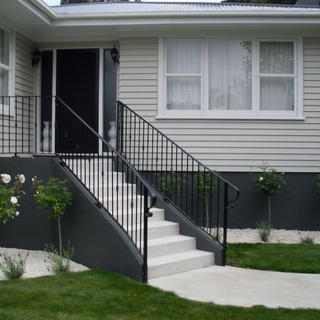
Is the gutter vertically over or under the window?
over

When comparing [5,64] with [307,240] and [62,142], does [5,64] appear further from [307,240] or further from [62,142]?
[307,240]

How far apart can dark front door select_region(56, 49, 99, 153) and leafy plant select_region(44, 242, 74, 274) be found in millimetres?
2970

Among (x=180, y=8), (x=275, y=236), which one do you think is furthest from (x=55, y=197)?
(x=180, y=8)

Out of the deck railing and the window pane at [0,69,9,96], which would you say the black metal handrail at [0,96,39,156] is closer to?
the deck railing

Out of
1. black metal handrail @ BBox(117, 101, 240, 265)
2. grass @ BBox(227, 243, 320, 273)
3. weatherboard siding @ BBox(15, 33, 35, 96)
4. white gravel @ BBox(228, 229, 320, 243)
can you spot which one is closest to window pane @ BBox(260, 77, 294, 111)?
black metal handrail @ BBox(117, 101, 240, 265)

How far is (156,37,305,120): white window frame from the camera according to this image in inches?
352

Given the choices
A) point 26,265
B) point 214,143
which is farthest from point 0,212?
point 214,143

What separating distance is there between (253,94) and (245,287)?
461 centimetres

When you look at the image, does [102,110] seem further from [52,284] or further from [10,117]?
[52,284]

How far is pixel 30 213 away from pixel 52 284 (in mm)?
2100

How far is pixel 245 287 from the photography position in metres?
5.37

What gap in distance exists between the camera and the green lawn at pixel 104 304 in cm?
428

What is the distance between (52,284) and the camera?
521 centimetres

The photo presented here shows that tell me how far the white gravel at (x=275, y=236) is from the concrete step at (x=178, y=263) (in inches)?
61.1
